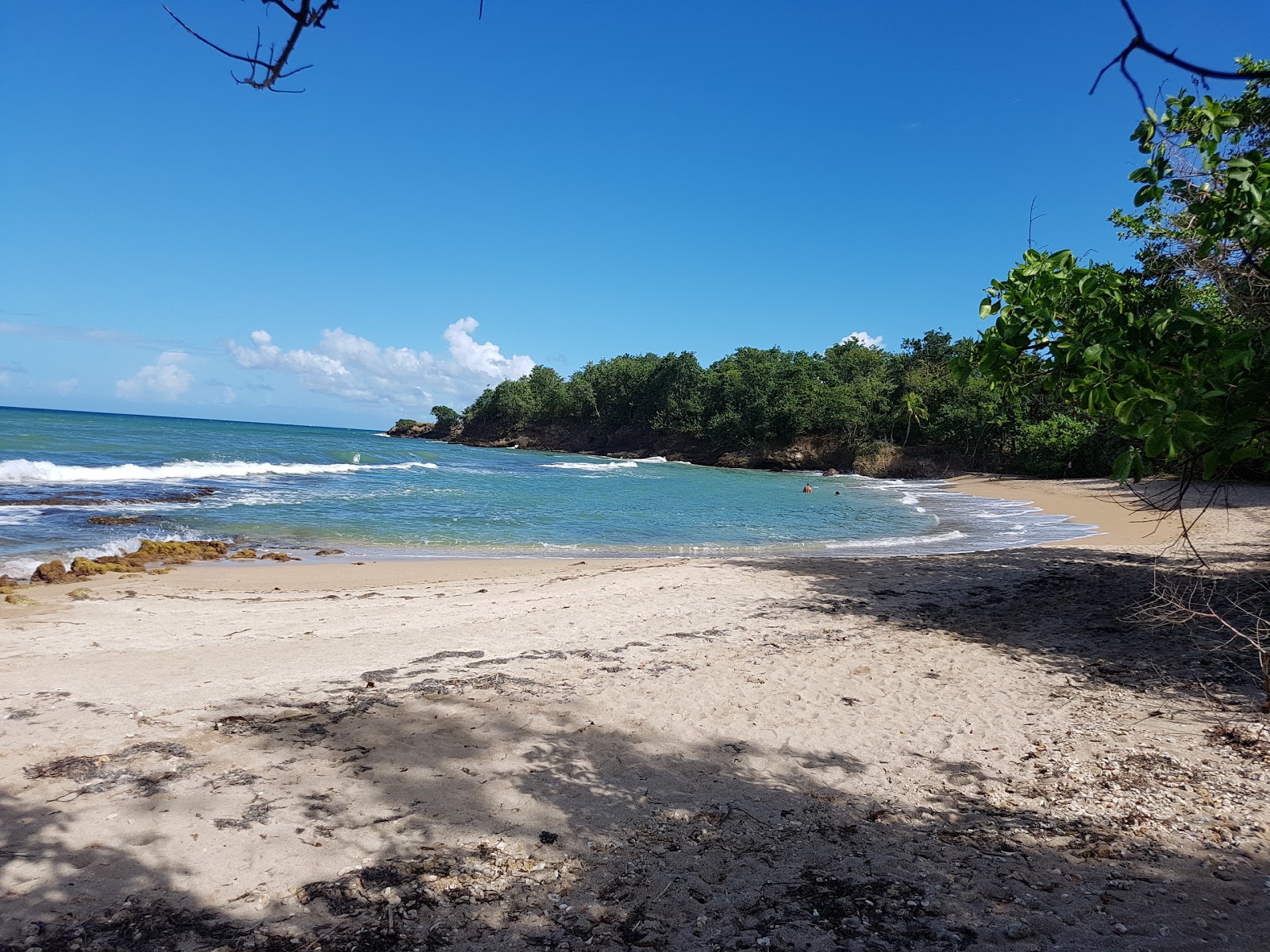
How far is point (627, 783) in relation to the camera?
13.4 feet

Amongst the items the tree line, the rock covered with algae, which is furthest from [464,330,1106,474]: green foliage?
the rock covered with algae

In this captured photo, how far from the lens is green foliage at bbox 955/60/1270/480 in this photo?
321 cm

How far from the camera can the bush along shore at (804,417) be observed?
42.9 m

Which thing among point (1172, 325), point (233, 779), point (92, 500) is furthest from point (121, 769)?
point (92, 500)

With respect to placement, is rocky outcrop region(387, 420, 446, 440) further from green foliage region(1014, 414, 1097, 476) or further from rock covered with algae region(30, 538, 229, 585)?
rock covered with algae region(30, 538, 229, 585)

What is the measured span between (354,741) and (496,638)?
272 centimetres

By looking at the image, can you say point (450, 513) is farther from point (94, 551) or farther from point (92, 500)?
point (92, 500)

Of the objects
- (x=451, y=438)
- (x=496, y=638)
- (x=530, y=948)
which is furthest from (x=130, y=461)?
(x=451, y=438)

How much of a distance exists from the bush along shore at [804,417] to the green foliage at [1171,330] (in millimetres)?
25648

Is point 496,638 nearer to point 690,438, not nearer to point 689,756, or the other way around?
point 689,756

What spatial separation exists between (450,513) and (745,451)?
44.3 m

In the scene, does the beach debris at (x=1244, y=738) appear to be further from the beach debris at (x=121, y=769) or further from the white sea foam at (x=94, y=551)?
the white sea foam at (x=94, y=551)

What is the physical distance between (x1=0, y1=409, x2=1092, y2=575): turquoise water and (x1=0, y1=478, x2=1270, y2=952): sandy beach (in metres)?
6.96

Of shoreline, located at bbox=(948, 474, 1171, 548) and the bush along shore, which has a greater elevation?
the bush along shore
